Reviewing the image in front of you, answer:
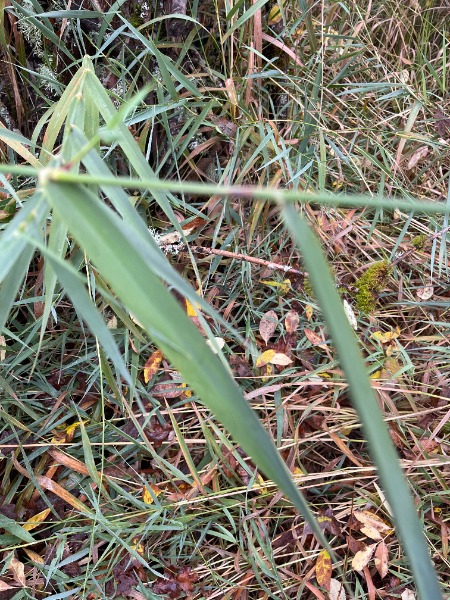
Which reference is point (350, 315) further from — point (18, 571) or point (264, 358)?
point (18, 571)

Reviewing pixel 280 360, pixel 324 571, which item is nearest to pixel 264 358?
pixel 280 360

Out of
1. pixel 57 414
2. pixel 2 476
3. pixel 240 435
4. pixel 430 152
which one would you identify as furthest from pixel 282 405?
pixel 430 152

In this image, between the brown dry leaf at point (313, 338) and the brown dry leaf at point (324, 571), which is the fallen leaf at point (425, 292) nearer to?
the brown dry leaf at point (313, 338)

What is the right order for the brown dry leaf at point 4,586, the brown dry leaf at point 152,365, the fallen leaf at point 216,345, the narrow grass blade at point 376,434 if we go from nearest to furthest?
the narrow grass blade at point 376,434
the fallen leaf at point 216,345
the brown dry leaf at point 4,586
the brown dry leaf at point 152,365

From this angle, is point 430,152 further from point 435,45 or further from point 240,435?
point 240,435

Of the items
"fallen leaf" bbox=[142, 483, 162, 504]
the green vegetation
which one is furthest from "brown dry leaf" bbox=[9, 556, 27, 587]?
"fallen leaf" bbox=[142, 483, 162, 504]

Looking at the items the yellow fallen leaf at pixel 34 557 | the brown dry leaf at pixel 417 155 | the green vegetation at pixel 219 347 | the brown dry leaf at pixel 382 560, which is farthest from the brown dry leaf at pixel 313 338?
the yellow fallen leaf at pixel 34 557

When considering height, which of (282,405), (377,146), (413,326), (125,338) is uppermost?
(125,338)
